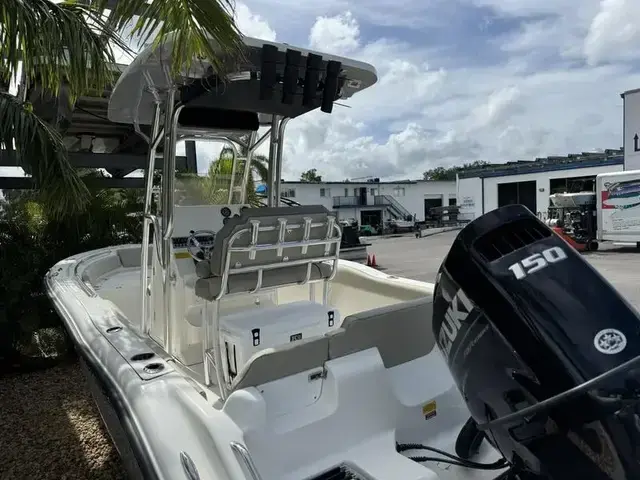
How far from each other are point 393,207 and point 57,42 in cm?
3982

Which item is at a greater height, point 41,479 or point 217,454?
point 217,454

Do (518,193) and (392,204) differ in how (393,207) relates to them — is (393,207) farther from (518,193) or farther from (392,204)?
(518,193)

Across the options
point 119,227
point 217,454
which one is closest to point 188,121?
point 217,454

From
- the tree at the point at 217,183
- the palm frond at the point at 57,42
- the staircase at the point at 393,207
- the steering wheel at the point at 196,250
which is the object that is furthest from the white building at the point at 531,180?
the steering wheel at the point at 196,250

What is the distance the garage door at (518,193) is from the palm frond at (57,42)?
1159 inches

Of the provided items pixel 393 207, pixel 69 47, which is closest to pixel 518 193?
pixel 393 207

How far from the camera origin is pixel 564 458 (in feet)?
4.03

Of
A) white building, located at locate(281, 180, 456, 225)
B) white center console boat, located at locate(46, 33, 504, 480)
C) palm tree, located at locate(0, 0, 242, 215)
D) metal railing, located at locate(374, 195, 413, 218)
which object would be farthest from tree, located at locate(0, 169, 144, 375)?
metal railing, located at locate(374, 195, 413, 218)

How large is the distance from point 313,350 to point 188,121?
5.50ft

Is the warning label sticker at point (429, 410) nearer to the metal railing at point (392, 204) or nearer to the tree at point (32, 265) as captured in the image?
the tree at point (32, 265)

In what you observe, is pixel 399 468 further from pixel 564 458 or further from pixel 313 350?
pixel 564 458

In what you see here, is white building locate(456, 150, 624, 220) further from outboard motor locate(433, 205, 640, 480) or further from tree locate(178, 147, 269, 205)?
outboard motor locate(433, 205, 640, 480)

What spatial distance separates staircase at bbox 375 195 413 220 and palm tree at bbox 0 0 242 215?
38137 millimetres

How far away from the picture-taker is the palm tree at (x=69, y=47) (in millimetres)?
2418
